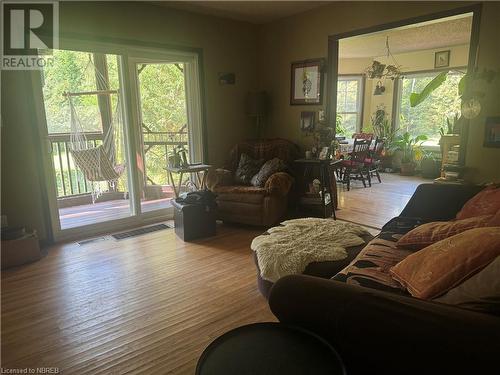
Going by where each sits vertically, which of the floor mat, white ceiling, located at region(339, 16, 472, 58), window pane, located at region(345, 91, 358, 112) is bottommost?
the floor mat

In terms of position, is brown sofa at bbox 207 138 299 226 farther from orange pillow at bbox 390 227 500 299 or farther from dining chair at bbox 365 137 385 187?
dining chair at bbox 365 137 385 187

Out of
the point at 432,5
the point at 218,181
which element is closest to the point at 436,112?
the point at 432,5

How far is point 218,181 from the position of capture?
4.20 m

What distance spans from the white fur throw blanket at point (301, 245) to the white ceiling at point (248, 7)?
2670 mm

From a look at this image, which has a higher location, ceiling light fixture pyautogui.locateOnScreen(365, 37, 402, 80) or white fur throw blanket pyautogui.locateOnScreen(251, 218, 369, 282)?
ceiling light fixture pyautogui.locateOnScreen(365, 37, 402, 80)

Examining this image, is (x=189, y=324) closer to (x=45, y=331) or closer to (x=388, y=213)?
(x=45, y=331)

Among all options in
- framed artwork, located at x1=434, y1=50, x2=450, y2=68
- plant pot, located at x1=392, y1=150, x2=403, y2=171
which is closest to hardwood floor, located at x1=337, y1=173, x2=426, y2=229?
plant pot, located at x1=392, y1=150, x2=403, y2=171

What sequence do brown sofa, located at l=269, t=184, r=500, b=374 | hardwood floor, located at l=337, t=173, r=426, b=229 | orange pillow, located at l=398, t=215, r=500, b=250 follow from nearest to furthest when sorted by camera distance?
brown sofa, located at l=269, t=184, r=500, b=374 < orange pillow, located at l=398, t=215, r=500, b=250 < hardwood floor, located at l=337, t=173, r=426, b=229

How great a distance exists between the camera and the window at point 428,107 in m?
7.12

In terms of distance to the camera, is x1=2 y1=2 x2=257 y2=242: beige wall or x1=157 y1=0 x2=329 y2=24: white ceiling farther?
x1=157 y1=0 x2=329 y2=24: white ceiling

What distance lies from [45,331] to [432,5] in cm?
407

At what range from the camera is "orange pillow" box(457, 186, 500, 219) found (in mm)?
2130

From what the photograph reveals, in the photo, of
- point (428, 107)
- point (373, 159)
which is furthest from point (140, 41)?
point (428, 107)

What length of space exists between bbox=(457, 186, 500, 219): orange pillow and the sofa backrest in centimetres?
229
